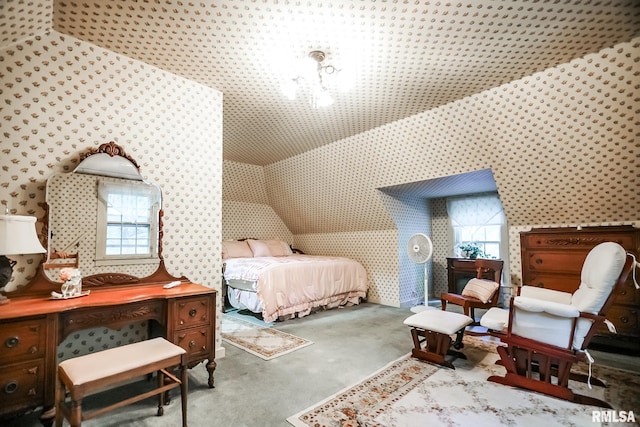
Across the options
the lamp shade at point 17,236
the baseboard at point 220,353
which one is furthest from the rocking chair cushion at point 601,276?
the lamp shade at point 17,236

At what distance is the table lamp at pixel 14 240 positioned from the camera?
1.79 meters

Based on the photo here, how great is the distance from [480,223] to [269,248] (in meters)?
4.11

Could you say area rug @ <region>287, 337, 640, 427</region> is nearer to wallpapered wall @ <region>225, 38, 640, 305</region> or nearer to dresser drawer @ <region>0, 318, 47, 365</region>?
dresser drawer @ <region>0, 318, 47, 365</region>

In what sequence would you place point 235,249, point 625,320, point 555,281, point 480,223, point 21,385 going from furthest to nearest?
point 235,249 → point 480,223 → point 555,281 → point 625,320 → point 21,385

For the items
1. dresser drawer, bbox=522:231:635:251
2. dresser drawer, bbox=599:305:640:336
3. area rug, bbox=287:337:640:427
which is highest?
dresser drawer, bbox=522:231:635:251

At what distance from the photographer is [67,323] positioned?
1.92 metres

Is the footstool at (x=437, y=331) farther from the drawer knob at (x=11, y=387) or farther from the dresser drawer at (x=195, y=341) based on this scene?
the drawer knob at (x=11, y=387)

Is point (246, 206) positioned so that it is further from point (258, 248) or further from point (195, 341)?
point (195, 341)

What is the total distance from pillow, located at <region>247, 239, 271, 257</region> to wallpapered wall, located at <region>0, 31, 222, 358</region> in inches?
114

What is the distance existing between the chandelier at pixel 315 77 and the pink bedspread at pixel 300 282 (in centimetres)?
249

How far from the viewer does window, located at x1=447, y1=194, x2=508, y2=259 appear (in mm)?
5457

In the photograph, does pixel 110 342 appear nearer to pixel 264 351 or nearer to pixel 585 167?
pixel 264 351

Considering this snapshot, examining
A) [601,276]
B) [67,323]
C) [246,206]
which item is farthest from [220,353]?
[246,206]

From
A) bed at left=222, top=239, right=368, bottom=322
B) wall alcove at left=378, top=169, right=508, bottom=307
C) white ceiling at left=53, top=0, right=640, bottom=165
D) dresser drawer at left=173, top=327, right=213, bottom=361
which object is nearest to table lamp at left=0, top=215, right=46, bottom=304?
dresser drawer at left=173, top=327, right=213, bottom=361
